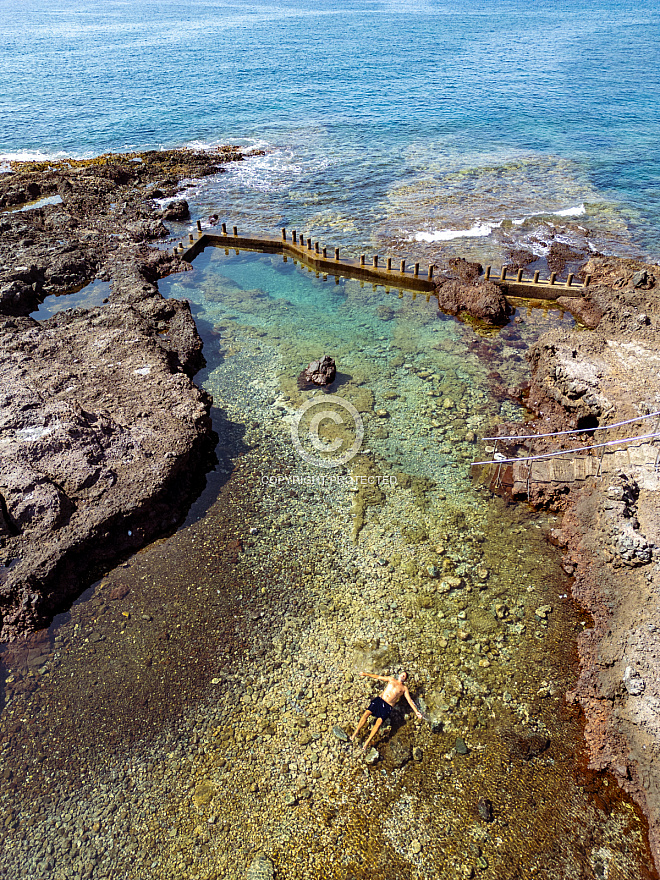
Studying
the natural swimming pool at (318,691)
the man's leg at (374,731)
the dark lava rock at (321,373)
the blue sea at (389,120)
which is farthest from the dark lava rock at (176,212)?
the man's leg at (374,731)

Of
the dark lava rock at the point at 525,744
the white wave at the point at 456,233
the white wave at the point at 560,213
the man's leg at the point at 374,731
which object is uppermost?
the white wave at the point at 560,213

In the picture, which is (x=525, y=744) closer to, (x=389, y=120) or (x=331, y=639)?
(x=331, y=639)

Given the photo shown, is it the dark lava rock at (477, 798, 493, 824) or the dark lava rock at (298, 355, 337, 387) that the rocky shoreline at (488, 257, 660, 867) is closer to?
the dark lava rock at (477, 798, 493, 824)

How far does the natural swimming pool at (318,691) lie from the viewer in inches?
317

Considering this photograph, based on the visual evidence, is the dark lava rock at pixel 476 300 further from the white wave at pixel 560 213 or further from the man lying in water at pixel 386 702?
the man lying in water at pixel 386 702

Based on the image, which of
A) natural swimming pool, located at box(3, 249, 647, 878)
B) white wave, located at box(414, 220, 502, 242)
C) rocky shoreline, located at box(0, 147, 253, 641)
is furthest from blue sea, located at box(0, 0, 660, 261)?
natural swimming pool, located at box(3, 249, 647, 878)

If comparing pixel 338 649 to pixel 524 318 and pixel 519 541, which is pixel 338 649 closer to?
pixel 519 541

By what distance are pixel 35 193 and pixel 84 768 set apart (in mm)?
38064

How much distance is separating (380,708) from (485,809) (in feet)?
7.83

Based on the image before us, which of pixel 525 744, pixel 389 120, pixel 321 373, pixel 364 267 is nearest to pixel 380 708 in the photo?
pixel 525 744

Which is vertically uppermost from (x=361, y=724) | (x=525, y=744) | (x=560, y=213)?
(x=560, y=213)

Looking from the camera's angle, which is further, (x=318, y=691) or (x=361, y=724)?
(x=318, y=691)

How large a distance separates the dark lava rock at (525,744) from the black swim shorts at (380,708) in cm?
232

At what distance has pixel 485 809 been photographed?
8359mm
